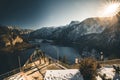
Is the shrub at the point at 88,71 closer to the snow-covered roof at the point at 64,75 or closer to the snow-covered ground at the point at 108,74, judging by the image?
the snow-covered roof at the point at 64,75

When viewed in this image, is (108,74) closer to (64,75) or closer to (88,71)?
(88,71)

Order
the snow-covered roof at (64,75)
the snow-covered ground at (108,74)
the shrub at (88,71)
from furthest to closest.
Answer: the snow-covered roof at (64,75) → the snow-covered ground at (108,74) → the shrub at (88,71)

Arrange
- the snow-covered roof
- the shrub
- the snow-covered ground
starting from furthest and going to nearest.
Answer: the snow-covered roof → the snow-covered ground → the shrub

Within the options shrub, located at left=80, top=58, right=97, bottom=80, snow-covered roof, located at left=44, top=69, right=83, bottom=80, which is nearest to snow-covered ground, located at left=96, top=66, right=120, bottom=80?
shrub, located at left=80, top=58, right=97, bottom=80

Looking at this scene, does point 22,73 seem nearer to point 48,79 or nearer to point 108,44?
point 48,79

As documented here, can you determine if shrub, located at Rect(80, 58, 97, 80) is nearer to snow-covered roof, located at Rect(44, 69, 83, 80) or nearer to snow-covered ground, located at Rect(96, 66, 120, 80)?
snow-covered roof, located at Rect(44, 69, 83, 80)

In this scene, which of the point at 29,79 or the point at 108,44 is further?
the point at 108,44

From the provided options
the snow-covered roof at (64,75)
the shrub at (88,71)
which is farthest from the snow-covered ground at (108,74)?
the snow-covered roof at (64,75)

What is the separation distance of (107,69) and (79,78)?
324 inches

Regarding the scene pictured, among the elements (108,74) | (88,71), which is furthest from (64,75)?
(108,74)

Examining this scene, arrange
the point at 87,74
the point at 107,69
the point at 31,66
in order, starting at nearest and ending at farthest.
→ the point at 87,74, the point at 107,69, the point at 31,66

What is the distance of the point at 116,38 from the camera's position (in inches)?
7008

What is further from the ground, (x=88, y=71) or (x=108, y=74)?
(x=88, y=71)

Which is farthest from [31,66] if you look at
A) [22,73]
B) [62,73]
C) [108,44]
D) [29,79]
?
[108,44]
